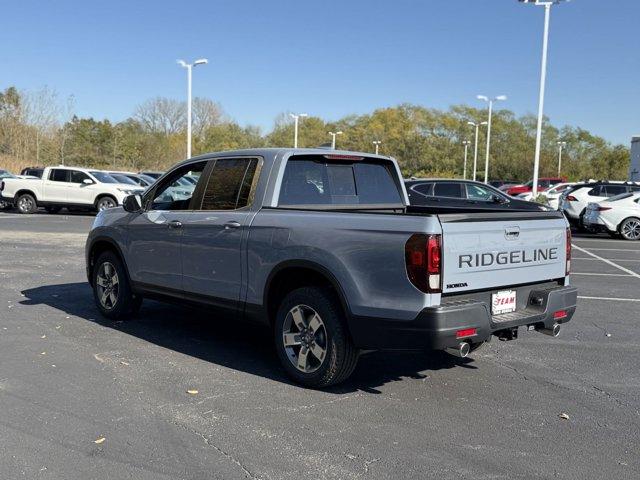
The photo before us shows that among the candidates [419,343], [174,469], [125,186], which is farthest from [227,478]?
[125,186]

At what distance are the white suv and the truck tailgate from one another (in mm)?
17163

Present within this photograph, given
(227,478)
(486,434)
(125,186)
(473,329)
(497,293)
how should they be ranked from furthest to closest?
(125,186) → (497,293) → (473,329) → (486,434) → (227,478)

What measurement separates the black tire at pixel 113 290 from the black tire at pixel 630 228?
15706mm

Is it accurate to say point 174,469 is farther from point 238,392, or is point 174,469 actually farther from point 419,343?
point 419,343

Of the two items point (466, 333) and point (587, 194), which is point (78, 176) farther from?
point (466, 333)

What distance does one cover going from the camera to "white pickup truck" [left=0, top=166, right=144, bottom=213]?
2333cm

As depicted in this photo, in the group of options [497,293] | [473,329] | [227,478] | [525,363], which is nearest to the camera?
[227,478]

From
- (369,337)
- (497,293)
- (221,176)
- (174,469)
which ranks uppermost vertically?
(221,176)

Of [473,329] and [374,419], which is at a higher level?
[473,329]

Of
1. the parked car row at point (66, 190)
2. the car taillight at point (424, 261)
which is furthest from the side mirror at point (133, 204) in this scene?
the parked car row at point (66, 190)

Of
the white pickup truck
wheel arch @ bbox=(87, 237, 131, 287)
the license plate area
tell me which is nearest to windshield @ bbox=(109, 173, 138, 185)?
the white pickup truck

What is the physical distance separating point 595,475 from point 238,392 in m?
2.49

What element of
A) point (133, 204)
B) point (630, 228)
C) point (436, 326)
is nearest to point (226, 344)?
point (133, 204)

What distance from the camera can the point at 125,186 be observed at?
23531mm
